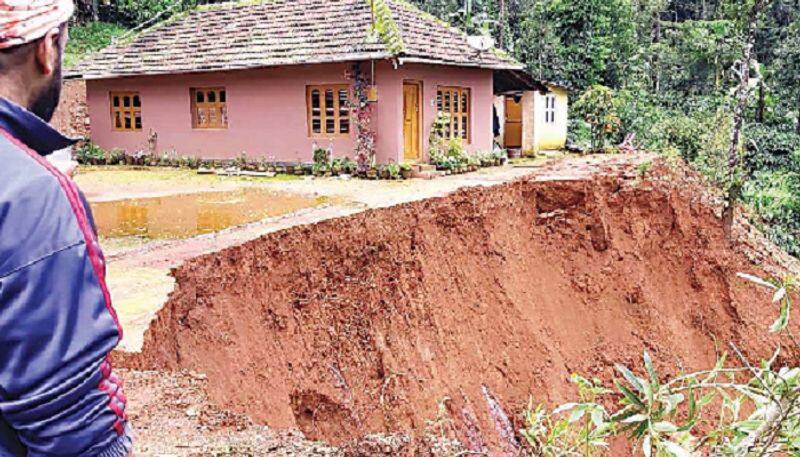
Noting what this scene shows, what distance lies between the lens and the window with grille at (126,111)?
66.3 ft

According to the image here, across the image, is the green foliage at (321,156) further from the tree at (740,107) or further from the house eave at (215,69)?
the tree at (740,107)

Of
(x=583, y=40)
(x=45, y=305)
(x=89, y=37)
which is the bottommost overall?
(x=45, y=305)

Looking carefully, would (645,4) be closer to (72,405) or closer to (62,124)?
(62,124)

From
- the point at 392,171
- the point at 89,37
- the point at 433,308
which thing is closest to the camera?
the point at 433,308

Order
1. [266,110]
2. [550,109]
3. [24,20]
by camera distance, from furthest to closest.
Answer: [550,109] < [266,110] < [24,20]

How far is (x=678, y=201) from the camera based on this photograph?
50.8ft

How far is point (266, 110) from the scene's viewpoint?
717 inches

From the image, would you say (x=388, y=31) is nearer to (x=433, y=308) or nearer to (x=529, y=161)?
(x=529, y=161)

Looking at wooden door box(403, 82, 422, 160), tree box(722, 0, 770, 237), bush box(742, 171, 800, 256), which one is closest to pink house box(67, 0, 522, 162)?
wooden door box(403, 82, 422, 160)

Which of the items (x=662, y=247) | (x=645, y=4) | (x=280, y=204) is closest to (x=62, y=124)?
(x=280, y=204)

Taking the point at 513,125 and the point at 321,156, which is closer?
the point at 321,156

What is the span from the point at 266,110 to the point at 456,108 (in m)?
4.59

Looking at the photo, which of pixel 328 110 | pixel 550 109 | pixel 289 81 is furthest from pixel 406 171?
pixel 550 109

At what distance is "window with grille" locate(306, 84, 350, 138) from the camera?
17391 mm
